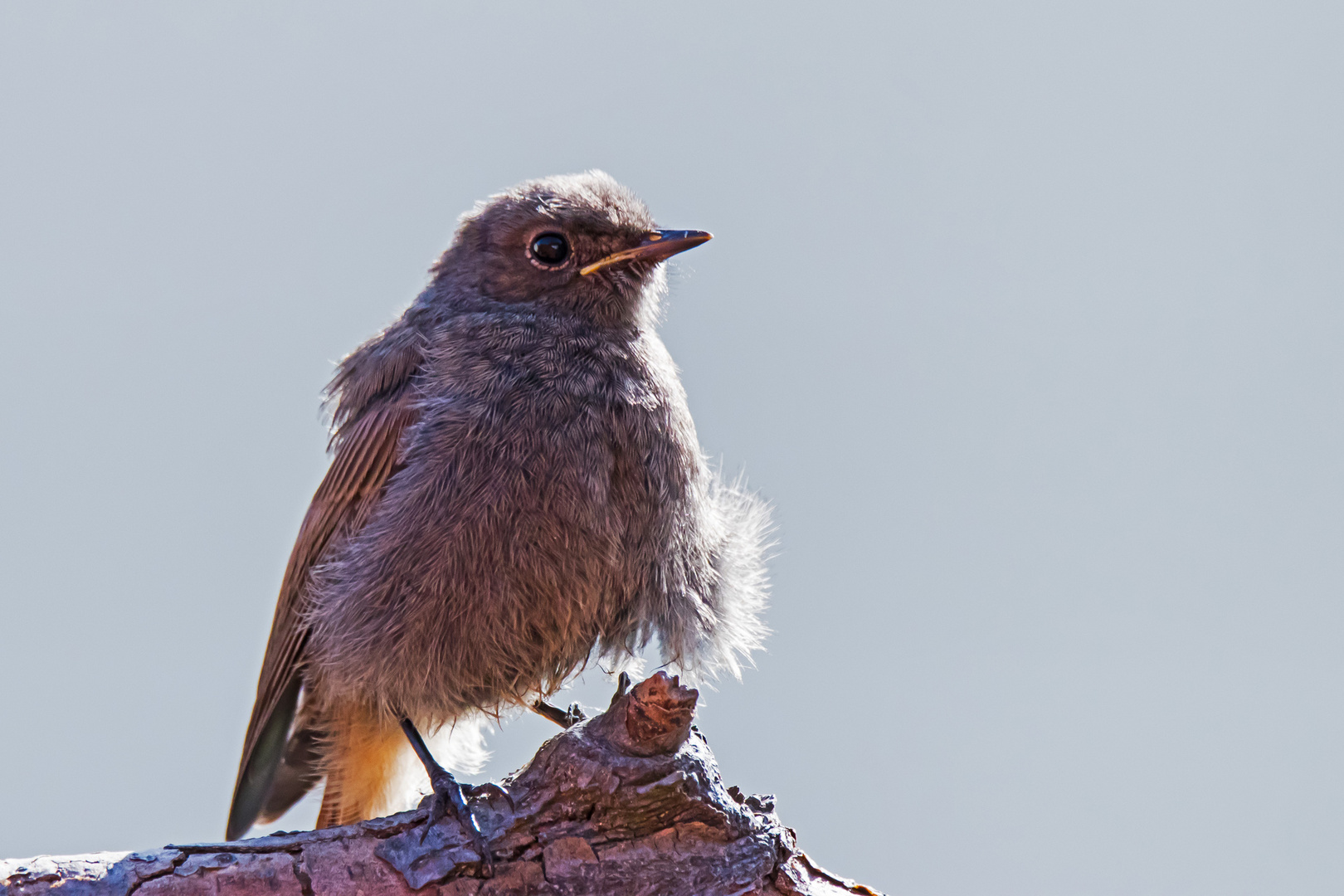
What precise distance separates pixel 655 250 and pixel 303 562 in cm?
Answer: 211

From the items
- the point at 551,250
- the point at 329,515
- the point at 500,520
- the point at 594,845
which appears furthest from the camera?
the point at 551,250

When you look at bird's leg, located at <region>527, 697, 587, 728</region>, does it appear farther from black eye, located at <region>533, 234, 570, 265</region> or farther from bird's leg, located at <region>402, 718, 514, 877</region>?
black eye, located at <region>533, 234, 570, 265</region>

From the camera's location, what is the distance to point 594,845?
4.13m

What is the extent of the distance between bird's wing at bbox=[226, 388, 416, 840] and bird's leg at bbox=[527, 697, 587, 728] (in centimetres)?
111

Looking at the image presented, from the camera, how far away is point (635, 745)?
412 centimetres

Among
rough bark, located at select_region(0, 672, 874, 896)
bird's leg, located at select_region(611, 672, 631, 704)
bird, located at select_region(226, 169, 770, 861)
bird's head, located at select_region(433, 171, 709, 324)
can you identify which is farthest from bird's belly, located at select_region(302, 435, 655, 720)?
bird's head, located at select_region(433, 171, 709, 324)

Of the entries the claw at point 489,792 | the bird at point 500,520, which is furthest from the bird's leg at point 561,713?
the claw at point 489,792

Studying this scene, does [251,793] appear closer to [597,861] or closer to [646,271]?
[597,861]

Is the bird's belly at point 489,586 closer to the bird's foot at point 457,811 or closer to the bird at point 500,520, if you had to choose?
the bird at point 500,520

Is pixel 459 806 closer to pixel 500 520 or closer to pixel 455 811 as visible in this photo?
pixel 455 811

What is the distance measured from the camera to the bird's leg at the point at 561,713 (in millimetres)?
5516

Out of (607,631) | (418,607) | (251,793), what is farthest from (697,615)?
(251,793)

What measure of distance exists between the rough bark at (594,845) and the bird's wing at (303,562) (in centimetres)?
134

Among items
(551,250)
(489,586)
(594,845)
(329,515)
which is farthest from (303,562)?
(594,845)
